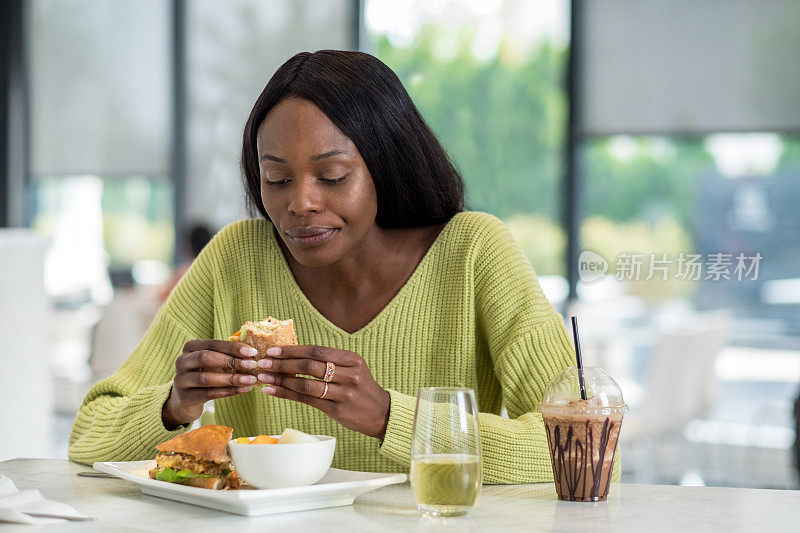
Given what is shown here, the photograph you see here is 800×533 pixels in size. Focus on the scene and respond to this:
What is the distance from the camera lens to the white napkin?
1.04 meters

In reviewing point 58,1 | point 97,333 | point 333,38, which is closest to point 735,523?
point 97,333

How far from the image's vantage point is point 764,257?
4.94 metres

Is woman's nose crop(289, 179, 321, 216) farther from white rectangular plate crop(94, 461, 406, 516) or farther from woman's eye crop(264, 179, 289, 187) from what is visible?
white rectangular plate crop(94, 461, 406, 516)

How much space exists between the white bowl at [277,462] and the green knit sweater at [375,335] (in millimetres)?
351

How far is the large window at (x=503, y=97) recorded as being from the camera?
5.25 meters

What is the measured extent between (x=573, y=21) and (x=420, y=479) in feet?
14.7

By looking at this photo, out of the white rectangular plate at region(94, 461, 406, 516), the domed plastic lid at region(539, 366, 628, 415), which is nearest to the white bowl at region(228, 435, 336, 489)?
the white rectangular plate at region(94, 461, 406, 516)

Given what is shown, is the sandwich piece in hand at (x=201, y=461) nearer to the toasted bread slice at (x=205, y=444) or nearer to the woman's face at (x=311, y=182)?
the toasted bread slice at (x=205, y=444)

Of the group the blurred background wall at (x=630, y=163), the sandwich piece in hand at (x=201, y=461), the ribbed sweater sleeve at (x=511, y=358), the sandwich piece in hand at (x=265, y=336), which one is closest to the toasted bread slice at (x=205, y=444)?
the sandwich piece in hand at (x=201, y=461)

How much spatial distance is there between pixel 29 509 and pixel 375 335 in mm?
705

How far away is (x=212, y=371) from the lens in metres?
1.25

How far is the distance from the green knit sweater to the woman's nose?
0.27 m

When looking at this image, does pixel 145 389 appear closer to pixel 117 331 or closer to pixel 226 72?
pixel 117 331

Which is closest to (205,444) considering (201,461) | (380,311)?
(201,461)
